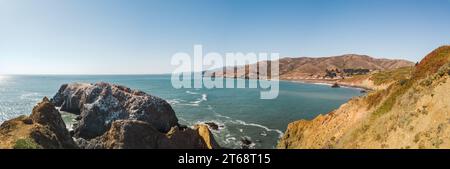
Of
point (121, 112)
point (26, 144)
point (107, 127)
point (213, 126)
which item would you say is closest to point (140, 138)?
point (26, 144)

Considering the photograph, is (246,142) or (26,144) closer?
(26,144)

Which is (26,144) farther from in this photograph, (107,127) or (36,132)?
(107,127)

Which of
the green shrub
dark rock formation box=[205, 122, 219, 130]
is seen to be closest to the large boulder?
the green shrub

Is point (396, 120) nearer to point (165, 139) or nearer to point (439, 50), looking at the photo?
point (439, 50)

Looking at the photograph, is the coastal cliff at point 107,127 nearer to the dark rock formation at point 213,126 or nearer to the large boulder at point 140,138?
the large boulder at point 140,138

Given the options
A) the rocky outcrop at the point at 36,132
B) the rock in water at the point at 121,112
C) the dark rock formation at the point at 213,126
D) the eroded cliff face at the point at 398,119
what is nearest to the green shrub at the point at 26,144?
the rocky outcrop at the point at 36,132

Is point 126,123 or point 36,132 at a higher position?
point 36,132
